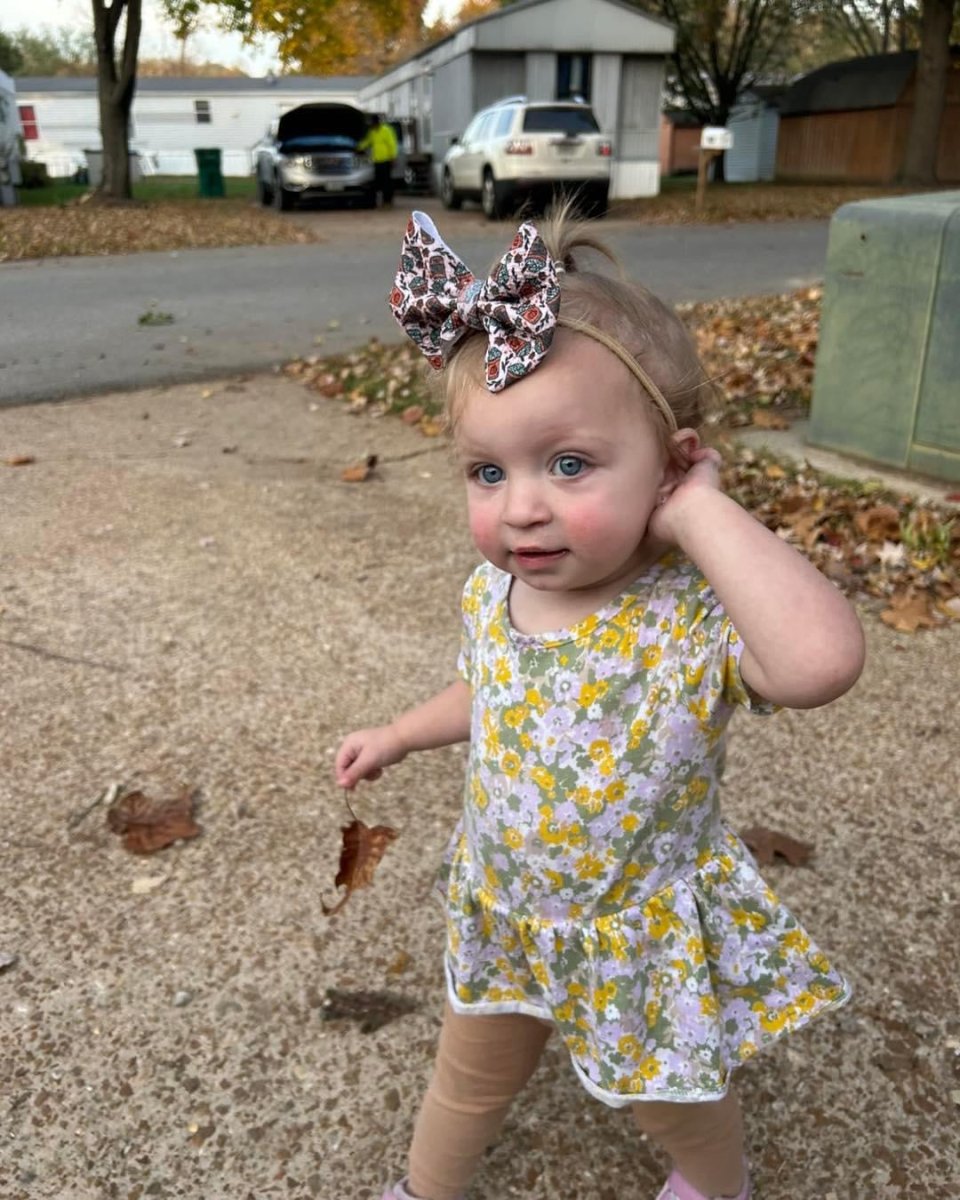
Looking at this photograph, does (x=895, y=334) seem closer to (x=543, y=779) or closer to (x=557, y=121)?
(x=543, y=779)

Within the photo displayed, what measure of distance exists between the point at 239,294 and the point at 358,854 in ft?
27.9

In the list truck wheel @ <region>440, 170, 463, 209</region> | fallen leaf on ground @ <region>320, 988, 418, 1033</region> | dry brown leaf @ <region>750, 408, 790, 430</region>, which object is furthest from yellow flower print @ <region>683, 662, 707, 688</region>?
truck wheel @ <region>440, 170, 463, 209</region>

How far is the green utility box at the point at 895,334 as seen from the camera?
3.87 m

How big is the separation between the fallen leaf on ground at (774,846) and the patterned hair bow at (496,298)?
1.47 metres

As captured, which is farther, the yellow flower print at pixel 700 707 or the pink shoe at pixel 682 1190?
the pink shoe at pixel 682 1190

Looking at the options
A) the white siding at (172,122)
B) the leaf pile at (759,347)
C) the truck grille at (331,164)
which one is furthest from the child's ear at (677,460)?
the white siding at (172,122)

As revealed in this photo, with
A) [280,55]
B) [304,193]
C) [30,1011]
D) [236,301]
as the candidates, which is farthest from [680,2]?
[30,1011]

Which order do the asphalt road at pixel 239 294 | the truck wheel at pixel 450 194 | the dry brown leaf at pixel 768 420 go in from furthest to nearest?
1. the truck wheel at pixel 450 194
2. the asphalt road at pixel 239 294
3. the dry brown leaf at pixel 768 420

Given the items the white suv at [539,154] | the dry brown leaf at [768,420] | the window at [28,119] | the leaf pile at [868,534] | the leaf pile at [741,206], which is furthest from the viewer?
the window at [28,119]

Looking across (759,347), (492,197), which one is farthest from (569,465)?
(492,197)

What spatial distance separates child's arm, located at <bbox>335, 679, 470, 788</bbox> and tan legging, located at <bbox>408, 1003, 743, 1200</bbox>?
0.37 meters

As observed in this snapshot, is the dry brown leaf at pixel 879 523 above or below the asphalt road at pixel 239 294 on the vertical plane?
below

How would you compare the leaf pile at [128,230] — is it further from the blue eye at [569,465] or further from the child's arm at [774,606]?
the child's arm at [774,606]

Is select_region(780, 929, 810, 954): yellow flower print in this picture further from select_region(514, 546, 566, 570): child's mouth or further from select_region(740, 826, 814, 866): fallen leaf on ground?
select_region(740, 826, 814, 866): fallen leaf on ground
